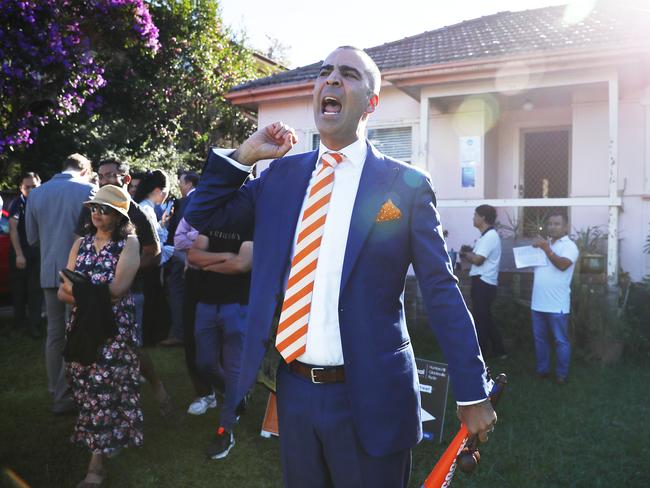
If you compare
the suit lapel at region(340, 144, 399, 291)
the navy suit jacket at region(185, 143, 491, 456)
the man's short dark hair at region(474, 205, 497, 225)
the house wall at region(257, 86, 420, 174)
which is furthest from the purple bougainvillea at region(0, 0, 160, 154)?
the suit lapel at region(340, 144, 399, 291)

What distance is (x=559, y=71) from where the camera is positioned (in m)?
8.98

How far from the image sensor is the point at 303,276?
228 cm

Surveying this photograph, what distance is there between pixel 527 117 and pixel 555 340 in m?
5.61

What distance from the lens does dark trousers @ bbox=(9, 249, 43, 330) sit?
8406mm

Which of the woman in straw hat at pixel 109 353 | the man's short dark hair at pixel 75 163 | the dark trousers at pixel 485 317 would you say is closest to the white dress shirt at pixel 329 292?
the woman in straw hat at pixel 109 353

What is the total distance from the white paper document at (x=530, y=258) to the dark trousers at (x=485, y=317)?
2.59 feet

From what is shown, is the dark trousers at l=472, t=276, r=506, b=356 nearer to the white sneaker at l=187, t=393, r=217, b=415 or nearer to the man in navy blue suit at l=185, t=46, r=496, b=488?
the white sneaker at l=187, t=393, r=217, b=415

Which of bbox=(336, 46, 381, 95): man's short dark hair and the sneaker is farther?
the sneaker

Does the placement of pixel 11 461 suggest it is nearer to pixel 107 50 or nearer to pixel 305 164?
pixel 305 164

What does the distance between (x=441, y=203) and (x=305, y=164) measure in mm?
7634

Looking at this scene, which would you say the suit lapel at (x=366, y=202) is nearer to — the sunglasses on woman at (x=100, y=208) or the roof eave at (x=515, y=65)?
the sunglasses on woman at (x=100, y=208)

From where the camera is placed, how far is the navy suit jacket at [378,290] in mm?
2150

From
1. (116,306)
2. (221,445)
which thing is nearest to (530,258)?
(221,445)

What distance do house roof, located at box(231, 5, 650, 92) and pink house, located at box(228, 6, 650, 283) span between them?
3cm
